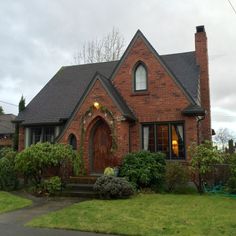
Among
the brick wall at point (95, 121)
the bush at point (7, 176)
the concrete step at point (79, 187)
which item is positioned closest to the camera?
the concrete step at point (79, 187)

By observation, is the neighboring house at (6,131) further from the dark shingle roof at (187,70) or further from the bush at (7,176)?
the dark shingle roof at (187,70)

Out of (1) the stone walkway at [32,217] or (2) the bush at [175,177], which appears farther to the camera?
(2) the bush at [175,177]

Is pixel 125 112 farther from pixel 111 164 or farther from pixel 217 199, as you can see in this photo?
pixel 217 199

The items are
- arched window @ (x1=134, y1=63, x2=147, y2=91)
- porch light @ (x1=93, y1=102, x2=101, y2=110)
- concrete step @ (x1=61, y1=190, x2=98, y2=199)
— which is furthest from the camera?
arched window @ (x1=134, y1=63, x2=147, y2=91)

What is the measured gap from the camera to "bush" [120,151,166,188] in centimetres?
1270

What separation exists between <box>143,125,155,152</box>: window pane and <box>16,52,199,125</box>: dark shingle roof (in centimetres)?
103

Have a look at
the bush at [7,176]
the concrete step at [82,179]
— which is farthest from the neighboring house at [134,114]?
the bush at [7,176]

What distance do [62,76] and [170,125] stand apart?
31.2 feet

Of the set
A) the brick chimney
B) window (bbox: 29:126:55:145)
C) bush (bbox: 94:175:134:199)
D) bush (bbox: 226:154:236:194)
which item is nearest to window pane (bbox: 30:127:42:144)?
window (bbox: 29:126:55:145)

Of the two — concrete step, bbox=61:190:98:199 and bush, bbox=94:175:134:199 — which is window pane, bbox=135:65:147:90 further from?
concrete step, bbox=61:190:98:199

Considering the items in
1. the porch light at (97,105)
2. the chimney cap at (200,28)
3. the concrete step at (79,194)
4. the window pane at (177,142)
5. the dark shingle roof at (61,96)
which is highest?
the chimney cap at (200,28)

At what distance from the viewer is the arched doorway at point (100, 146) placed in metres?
14.9

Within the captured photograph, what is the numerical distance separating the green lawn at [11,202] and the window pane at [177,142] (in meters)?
6.79

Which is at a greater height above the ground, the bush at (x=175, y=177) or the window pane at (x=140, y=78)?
the window pane at (x=140, y=78)
